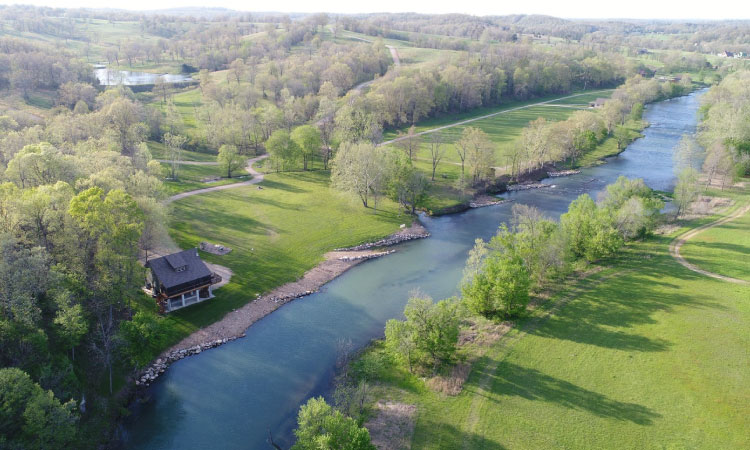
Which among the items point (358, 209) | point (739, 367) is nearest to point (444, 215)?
point (358, 209)

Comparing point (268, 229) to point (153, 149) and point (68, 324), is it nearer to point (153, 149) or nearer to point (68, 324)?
point (68, 324)

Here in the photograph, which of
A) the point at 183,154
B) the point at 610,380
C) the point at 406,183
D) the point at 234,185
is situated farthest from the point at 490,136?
the point at 610,380

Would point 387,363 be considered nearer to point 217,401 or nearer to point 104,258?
point 217,401

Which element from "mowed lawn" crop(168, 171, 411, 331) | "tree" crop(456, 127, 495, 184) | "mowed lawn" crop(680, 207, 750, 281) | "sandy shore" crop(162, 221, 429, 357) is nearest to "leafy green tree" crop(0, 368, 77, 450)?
"sandy shore" crop(162, 221, 429, 357)

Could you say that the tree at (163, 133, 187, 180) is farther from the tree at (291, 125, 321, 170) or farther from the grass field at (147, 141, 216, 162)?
the tree at (291, 125, 321, 170)

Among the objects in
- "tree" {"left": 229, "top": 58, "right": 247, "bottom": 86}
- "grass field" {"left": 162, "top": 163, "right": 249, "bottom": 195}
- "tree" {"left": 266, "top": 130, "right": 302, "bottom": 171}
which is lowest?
"grass field" {"left": 162, "top": 163, "right": 249, "bottom": 195}

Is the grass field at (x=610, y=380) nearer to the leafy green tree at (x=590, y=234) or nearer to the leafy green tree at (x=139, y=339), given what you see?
the leafy green tree at (x=590, y=234)

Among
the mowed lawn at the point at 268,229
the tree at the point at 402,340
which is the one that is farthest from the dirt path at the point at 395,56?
the tree at the point at 402,340
